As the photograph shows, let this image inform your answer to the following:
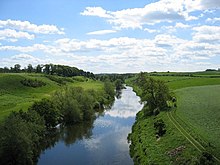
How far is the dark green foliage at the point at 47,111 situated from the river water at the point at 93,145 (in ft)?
9.66

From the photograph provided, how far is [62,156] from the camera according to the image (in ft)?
160

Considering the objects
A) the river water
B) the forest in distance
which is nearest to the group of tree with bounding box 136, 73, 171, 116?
the forest in distance

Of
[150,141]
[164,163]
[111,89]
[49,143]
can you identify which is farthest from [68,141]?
[111,89]

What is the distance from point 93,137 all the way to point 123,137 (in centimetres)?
574

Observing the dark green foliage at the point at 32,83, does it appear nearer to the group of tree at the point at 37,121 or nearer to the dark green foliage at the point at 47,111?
the group of tree at the point at 37,121

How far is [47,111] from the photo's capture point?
2454 inches

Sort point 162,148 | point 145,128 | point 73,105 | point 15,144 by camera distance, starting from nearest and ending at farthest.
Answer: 1. point 15,144
2. point 162,148
3. point 145,128
4. point 73,105

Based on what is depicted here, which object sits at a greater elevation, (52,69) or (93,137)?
(52,69)

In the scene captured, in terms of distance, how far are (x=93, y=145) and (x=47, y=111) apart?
44.9ft

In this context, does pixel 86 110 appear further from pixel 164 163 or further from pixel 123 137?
pixel 164 163

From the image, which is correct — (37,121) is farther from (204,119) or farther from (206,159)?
(206,159)

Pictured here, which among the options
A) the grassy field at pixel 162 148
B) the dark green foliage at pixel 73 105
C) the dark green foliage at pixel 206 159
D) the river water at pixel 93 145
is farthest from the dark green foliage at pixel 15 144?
the dark green foliage at pixel 73 105

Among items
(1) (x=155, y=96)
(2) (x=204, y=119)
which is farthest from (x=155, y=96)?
(2) (x=204, y=119)

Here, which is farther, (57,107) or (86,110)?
(86,110)
